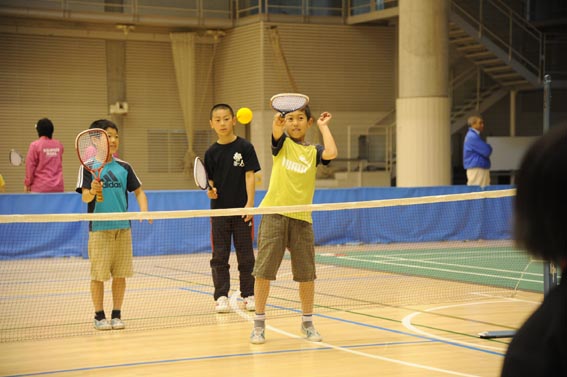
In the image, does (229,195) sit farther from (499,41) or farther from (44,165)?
(499,41)

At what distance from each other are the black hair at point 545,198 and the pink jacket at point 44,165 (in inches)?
512

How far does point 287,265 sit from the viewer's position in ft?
43.9

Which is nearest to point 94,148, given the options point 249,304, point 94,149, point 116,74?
point 94,149

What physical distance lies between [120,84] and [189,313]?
2130cm

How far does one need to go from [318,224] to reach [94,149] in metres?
8.64

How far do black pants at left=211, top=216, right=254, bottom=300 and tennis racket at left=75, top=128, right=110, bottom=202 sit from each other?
65.3 inches

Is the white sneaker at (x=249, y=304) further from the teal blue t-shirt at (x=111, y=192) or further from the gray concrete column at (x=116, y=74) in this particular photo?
the gray concrete column at (x=116, y=74)

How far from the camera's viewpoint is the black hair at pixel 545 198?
154cm

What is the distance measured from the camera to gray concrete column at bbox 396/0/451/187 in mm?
20906

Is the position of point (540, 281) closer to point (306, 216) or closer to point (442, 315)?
point (442, 315)

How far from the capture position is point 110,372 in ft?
19.7

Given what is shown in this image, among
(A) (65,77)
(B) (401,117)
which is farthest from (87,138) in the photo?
(A) (65,77)

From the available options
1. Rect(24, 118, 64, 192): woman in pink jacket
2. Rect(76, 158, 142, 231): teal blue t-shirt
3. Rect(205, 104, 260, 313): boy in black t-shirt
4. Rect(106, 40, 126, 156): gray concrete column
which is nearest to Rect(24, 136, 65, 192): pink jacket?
Rect(24, 118, 64, 192): woman in pink jacket

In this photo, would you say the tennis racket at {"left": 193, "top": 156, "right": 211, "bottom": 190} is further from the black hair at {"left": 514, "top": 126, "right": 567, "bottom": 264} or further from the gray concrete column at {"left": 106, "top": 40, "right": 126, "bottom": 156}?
the gray concrete column at {"left": 106, "top": 40, "right": 126, "bottom": 156}
